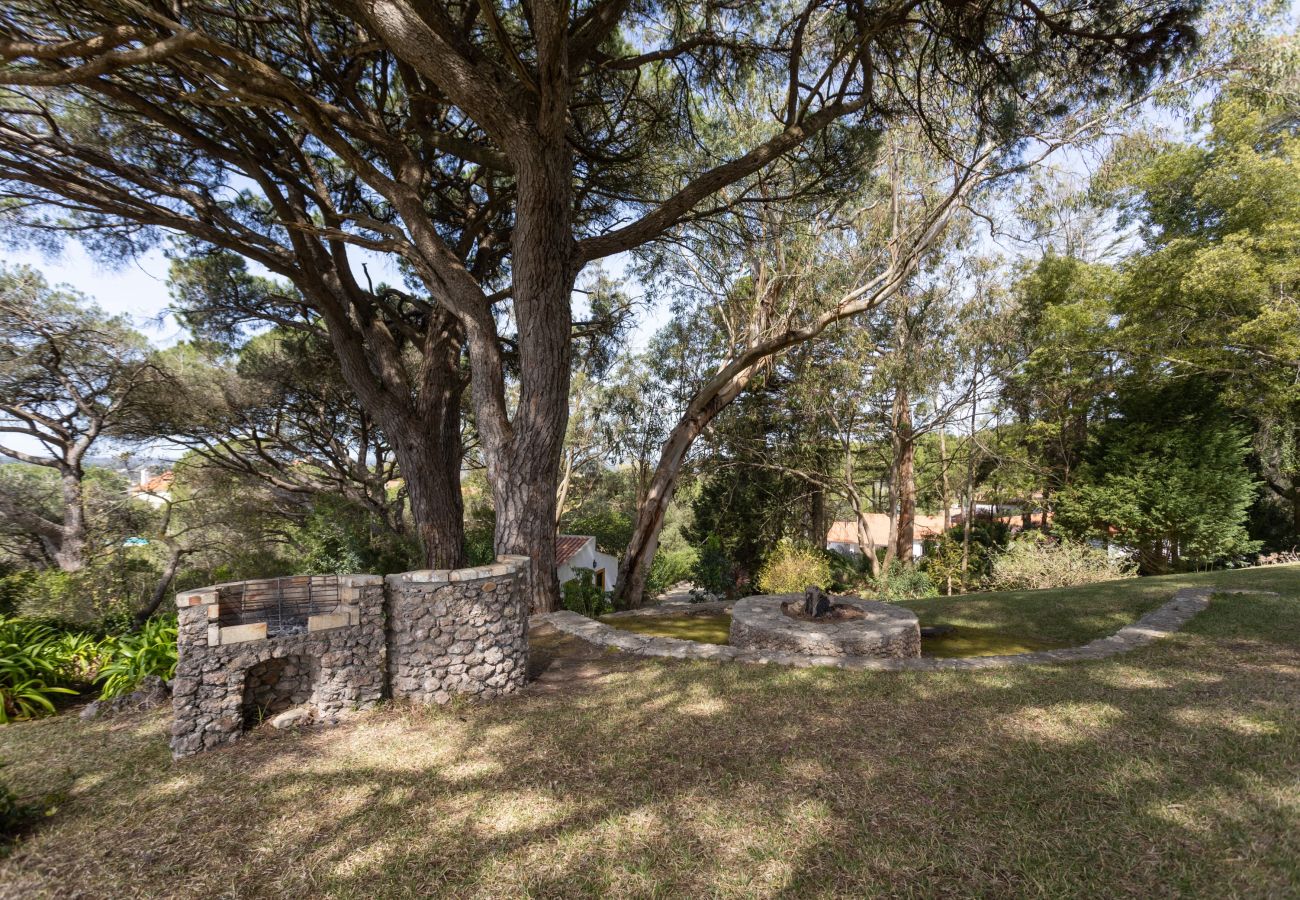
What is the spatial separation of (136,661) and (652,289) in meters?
10.6

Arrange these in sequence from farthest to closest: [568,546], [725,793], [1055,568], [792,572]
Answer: [568,546], [792,572], [1055,568], [725,793]

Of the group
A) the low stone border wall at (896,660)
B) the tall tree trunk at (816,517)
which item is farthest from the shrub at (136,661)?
the tall tree trunk at (816,517)

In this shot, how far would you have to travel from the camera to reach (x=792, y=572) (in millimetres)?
12133

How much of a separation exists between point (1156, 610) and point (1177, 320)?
345 inches

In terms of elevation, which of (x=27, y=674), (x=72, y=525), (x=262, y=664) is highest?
(x=72, y=525)

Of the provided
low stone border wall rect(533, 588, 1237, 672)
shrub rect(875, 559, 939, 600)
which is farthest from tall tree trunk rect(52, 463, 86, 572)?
shrub rect(875, 559, 939, 600)

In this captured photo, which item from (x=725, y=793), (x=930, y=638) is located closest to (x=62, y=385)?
(x=725, y=793)

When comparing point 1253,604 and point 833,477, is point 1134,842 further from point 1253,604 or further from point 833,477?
point 833,477

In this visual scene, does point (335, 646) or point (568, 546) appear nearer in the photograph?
point (335, 646)

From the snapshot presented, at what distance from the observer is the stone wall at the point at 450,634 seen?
434cm

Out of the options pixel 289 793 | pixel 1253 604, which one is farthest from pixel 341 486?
pixel 1253 604

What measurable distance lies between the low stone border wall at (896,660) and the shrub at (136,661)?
11.8ft

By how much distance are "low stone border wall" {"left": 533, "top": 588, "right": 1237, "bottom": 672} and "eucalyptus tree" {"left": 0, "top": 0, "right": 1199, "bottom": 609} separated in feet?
4.34

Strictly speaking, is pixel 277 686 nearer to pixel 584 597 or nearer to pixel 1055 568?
pixel 584 597
